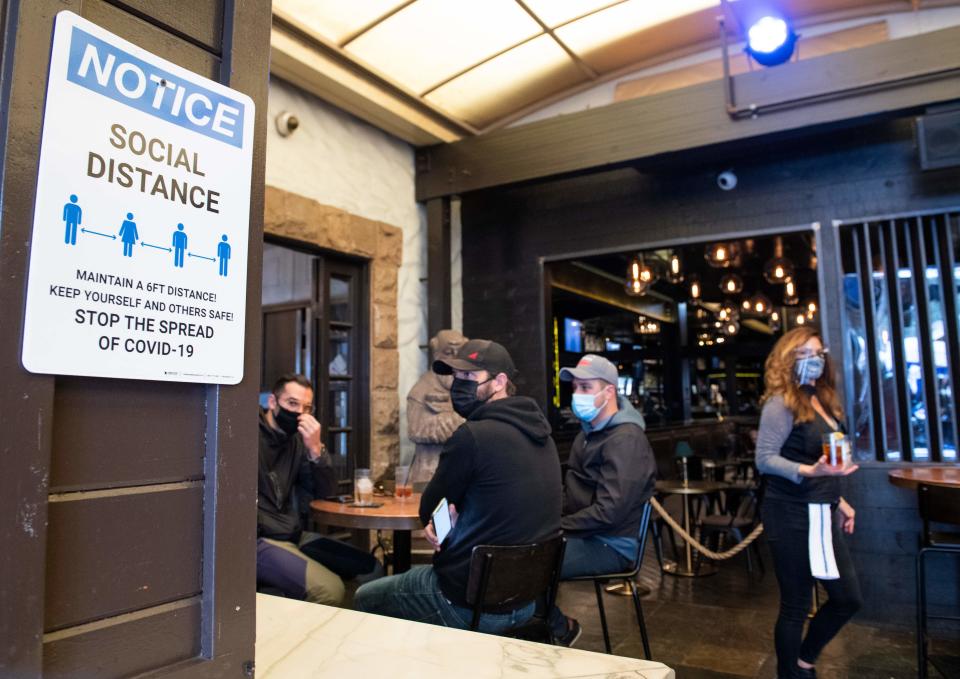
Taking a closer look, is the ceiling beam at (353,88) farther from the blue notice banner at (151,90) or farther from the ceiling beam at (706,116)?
the blue notice banner at (151,90)

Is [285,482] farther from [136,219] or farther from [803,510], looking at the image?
[136,219]

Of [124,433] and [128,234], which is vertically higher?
[128,234]

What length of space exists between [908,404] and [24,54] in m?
4.95

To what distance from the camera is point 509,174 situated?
5527 mm

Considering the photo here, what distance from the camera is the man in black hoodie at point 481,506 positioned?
2.35 metres

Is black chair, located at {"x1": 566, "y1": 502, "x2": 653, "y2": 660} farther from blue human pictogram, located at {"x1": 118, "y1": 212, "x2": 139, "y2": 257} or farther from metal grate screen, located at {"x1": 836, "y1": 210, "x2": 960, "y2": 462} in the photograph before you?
blue human pictogram, located at {"x1": 118, "y1": 212, "x2": 139, "y2": 257}

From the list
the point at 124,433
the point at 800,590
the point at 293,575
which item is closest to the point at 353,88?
the point at 293,575

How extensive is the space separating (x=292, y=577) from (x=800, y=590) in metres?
2.08

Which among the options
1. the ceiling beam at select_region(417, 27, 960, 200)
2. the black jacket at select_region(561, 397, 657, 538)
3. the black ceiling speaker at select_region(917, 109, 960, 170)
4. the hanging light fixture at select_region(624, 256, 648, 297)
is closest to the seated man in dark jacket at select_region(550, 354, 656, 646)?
the black jacket at select_region(561, 397, 657, 538)

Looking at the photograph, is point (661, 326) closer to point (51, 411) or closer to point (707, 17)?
point (707, 17)

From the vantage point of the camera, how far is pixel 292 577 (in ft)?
9.60

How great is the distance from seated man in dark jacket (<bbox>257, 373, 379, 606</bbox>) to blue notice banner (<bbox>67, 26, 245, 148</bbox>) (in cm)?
233

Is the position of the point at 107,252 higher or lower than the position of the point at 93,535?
higher

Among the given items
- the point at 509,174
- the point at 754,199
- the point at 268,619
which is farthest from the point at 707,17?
the point at 268,619
